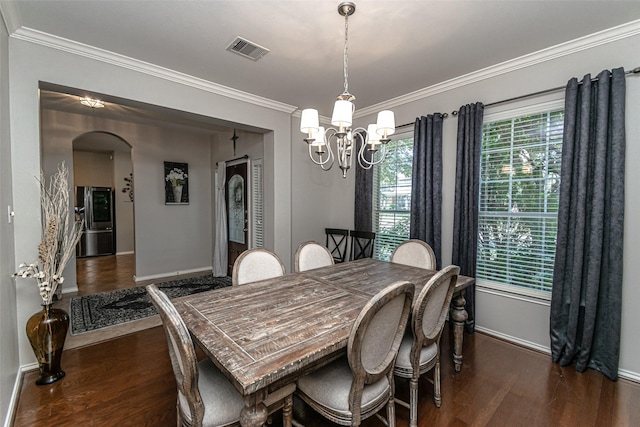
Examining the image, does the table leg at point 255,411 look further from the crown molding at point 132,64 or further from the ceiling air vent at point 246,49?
the crown molding at point 132,64

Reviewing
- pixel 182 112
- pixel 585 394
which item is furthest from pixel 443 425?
pixel 182 112

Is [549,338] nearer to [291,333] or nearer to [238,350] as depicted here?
[291,333]

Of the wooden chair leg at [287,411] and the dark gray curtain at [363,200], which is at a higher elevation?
the dark gray curtain at [363,200]

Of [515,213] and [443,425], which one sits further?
[515,213]

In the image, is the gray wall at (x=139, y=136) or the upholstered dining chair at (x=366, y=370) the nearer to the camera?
the upholstered dining chair at (x=366, y=370)

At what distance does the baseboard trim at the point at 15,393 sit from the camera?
5.64ft

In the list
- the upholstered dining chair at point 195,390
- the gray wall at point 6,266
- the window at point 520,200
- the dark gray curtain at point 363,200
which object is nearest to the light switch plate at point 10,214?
the gray wall at point 6,266

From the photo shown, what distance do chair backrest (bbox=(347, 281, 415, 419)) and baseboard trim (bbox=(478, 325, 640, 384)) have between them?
2.10 meters

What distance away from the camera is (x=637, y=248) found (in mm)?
2186

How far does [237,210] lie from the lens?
199 inches

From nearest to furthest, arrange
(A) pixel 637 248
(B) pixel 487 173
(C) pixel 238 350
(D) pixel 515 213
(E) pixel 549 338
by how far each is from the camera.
A: (C) pixel 238 350, (A) pixel 637 248, (E) pixel 549 338, (D) pixel 515 213, (B) pixel 487 173

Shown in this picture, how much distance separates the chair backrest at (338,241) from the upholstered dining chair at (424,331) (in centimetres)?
258

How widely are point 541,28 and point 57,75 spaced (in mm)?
3968

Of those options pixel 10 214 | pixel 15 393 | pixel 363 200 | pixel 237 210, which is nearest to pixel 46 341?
pixel 15 393
